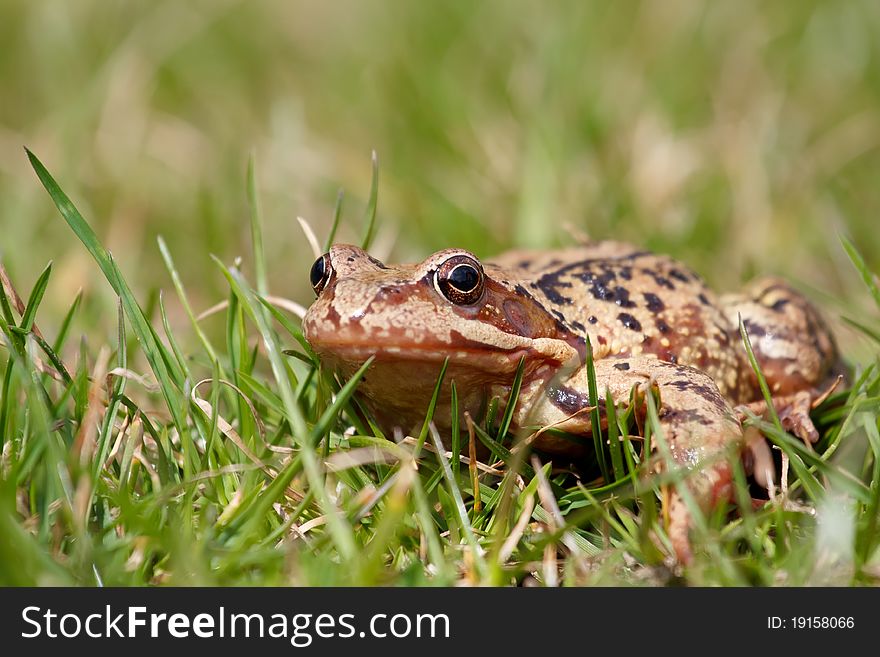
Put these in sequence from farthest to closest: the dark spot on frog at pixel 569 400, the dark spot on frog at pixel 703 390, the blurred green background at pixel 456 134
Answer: the blurred green background at pixel 456 134 < the dark spot on frog at pixel 569 400 < the dark spot on frog at pixel 703 390

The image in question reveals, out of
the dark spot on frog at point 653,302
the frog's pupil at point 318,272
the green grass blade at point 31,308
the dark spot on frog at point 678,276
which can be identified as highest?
Answer: the dark spot on frog at point 678,276

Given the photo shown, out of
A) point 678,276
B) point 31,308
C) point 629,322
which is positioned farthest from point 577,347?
point 31,308

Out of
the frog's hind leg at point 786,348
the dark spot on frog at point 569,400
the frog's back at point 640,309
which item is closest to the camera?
the dark spot on frog at point 569,400

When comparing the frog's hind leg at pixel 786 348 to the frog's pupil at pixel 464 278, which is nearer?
the frog's pupil at pixel 464 278

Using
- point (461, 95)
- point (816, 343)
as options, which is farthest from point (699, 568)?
point (461, 95)

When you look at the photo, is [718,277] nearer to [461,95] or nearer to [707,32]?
[461,95]

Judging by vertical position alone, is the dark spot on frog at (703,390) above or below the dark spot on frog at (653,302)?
below

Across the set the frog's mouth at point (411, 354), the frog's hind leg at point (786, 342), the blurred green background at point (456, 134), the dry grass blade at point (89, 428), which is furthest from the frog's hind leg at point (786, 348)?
the dry grass blade at point (89, 428)

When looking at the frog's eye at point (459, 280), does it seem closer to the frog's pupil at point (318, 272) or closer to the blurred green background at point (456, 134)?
the frog's pupil at point (318, 272)
